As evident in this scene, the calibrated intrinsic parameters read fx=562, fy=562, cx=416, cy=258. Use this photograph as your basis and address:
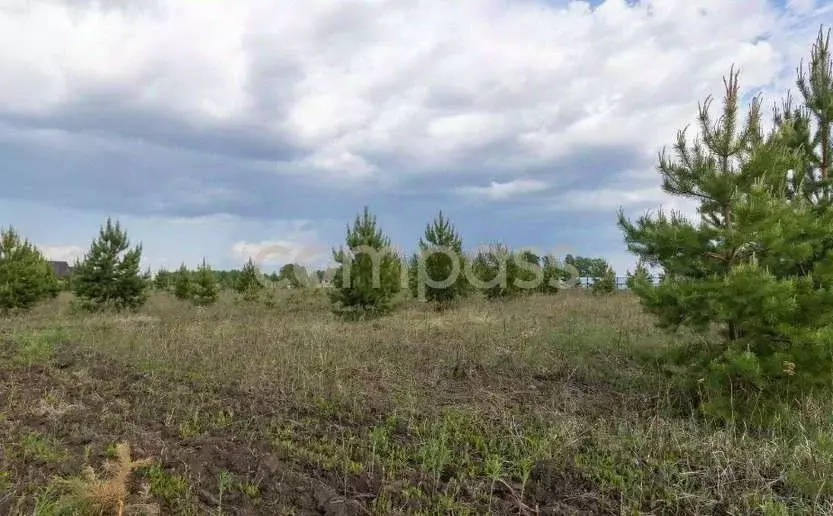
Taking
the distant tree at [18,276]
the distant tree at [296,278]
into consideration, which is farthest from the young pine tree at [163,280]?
the distant tree at [18,276]

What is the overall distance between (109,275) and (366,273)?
33.8ft

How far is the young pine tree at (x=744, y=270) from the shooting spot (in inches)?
217

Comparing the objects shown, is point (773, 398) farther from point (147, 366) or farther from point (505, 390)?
point (147, 366)

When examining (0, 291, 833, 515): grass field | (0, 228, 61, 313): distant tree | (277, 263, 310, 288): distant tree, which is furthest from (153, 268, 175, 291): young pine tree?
(0, 291, 833, 515): grass field

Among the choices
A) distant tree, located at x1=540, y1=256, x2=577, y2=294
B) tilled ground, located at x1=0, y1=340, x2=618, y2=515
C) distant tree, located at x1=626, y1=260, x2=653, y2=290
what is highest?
distant tree, located at x1=540, y1=256, x2=577, y2=294

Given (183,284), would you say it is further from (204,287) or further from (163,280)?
(163,280)

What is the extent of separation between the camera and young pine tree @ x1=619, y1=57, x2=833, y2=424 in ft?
18.1

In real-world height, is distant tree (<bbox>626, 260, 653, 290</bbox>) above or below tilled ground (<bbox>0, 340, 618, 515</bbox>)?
above

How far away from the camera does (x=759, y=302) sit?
554 cm

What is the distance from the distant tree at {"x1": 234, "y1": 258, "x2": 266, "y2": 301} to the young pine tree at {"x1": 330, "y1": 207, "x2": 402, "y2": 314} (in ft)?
27.8

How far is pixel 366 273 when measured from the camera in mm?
17391

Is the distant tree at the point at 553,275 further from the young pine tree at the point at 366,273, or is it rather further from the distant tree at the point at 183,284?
the distant tree at the point at 183,284

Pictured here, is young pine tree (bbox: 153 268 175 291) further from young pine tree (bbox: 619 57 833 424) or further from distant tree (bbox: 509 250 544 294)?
young pine tree (bbox: 619 57 833 424)

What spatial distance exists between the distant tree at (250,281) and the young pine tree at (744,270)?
21043 mm
